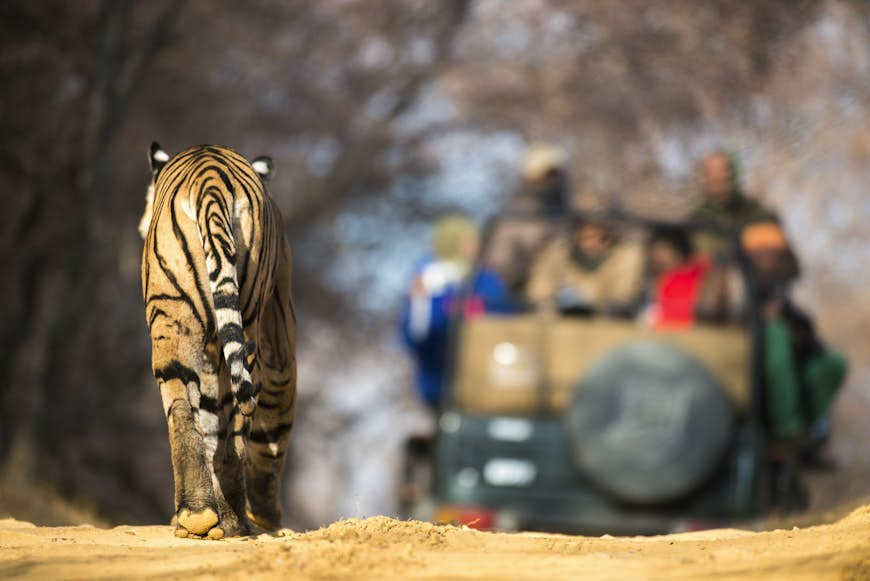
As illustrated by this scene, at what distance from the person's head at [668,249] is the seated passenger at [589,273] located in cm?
11

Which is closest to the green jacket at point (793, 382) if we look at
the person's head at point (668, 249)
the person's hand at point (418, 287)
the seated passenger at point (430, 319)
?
the person's head at point (668, 249)

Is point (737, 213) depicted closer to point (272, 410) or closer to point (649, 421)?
point (649, 421)

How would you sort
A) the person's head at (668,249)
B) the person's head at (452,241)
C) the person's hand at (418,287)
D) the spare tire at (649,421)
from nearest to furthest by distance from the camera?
the spare tire at (649,421), the person's head at (668,249), the person's hand at (418,287), the person's head at (452,241)

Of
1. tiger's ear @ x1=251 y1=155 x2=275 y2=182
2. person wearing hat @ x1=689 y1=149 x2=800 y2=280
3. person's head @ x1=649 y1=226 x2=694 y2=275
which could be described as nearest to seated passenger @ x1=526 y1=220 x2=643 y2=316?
person's head @ x1=649 y1=226 x2=694 y2=275

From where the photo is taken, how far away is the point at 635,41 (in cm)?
2267

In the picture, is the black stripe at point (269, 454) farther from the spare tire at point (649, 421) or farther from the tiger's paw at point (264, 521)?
the spare tire at point (649, 421)

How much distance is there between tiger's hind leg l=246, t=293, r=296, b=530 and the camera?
20.5 feet

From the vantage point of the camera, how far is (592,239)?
1075 centimetres

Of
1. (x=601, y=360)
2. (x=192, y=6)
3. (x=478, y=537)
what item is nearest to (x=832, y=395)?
(x=601, y=360)

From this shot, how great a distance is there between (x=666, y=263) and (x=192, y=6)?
33.4 ft

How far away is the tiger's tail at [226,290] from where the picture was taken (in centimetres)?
545

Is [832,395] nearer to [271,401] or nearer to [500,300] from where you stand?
[500,300]

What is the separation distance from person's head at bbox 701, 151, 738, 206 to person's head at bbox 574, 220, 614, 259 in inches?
34.4

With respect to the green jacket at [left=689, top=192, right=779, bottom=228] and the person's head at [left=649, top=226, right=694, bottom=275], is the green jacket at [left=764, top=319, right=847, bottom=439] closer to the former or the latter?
the person's head at [left=649, top=226, right=694, bottom=275]
